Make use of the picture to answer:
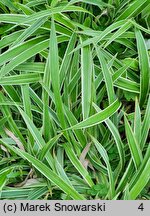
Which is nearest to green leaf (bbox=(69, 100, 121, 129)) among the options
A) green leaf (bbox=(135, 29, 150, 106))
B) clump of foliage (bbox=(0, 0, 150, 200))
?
clump of foliage (bbox=(0, 0, 150, 200))

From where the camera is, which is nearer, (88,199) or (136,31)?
→ (88,199)

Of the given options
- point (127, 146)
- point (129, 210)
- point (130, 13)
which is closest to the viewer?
point (129, 210)

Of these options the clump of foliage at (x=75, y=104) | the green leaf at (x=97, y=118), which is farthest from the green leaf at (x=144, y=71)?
the green leaf at (x=97, y=118)

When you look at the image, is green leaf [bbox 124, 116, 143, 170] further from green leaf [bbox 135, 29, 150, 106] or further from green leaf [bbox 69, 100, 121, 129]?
green leaf [bbox 135, 29, 150, 106]

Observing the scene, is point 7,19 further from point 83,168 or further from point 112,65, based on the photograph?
point 83,168

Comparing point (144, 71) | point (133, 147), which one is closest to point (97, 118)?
point (133, 147)

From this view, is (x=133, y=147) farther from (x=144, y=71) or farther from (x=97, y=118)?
(x=144, y=71)

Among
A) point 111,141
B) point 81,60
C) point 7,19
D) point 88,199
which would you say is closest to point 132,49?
point 81,60

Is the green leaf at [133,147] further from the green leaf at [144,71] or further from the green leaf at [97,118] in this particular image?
the green leaf at [144,71]

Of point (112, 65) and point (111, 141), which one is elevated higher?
point (112, 65)
